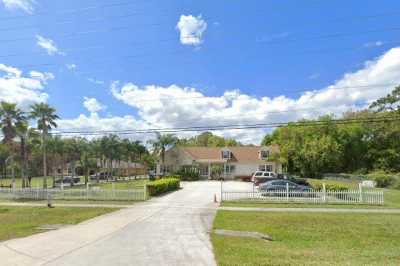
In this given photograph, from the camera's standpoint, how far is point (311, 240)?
1043 centimetres

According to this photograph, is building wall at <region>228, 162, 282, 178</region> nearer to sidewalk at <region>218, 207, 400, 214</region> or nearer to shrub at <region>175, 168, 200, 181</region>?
shrub at <region>175, 168, 200, 181</region>

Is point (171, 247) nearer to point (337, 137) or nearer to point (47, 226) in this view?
point (47, 226)

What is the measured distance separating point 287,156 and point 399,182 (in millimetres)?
18387

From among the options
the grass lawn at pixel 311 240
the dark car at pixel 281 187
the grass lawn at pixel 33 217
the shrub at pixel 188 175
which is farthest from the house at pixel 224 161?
the grass lawn at pixel 311 240

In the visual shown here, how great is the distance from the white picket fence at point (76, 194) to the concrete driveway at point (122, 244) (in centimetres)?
720

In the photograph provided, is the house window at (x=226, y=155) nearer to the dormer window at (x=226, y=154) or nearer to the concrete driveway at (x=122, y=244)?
the dormer window at (x=226, y=154)

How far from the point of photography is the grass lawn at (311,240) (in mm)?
8008

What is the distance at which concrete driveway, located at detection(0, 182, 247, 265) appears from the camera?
312 inches

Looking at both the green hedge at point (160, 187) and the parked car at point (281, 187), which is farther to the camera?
the green hedge at point (160, 187)

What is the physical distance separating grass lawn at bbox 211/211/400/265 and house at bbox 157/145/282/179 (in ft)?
118

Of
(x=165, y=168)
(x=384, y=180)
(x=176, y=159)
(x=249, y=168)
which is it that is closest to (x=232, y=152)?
(x=249, y=168)

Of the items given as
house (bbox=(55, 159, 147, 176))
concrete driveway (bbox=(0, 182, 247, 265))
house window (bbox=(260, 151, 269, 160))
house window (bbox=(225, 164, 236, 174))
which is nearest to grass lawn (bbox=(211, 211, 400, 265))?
concrete driveway (bbox=(0, 182, 247, 265))

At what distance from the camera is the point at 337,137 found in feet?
175

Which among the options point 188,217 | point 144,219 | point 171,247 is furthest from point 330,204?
point 171,247
